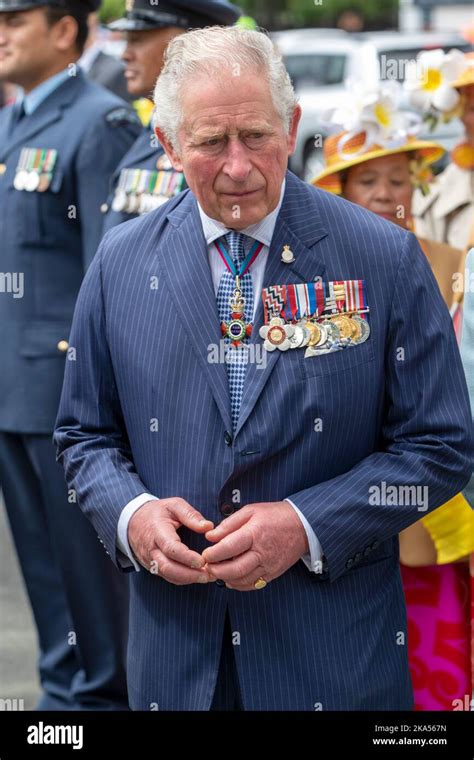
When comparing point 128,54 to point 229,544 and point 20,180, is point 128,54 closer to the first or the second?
point 20,180

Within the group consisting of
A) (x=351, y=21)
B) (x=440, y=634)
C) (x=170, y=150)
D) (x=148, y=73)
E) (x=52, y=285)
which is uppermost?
(x=351, y=21)

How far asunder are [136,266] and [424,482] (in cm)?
69

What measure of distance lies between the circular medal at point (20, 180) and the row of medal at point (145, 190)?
0.29 m

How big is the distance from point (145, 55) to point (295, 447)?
220cm

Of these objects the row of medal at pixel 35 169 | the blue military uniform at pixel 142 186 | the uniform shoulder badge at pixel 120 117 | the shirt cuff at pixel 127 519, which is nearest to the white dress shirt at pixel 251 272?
the shirt cuff at pixel 127 519

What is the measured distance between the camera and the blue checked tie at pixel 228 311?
262 centimetres

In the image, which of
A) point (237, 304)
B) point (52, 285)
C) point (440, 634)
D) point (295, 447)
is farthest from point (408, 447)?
point (52, 285)

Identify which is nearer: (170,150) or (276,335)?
(276,335)

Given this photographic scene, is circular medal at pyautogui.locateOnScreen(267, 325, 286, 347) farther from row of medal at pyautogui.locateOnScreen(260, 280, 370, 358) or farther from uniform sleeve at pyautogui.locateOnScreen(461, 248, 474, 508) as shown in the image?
uniform sleeve at pyautogui.locateOnScreen(461, 248, 474, 508)

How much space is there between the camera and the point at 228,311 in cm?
266

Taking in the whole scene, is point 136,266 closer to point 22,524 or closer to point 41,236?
point 41,236

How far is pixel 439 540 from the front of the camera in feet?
11.4

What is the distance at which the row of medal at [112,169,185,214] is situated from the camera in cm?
415

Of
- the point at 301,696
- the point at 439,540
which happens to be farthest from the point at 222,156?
A: the point at 439,540
